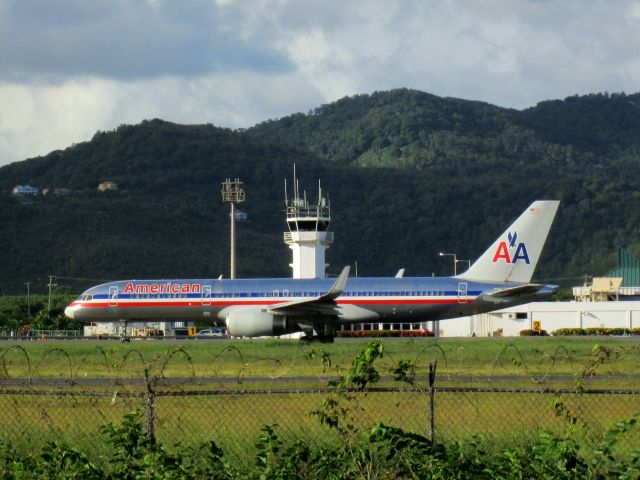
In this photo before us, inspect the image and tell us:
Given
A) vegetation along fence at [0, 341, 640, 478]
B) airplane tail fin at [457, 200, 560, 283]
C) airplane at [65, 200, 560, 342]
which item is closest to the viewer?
vegetation along fence at [0, 341, 640, 478]

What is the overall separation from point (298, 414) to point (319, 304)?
99.8ft

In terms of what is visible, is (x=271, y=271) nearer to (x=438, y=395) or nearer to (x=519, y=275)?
(x=519, y=275)

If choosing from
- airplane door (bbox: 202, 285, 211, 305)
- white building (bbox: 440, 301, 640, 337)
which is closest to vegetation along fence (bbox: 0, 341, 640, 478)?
airplane door (bbox: 202, 285, 211, 305)

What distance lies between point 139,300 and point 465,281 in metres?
15.6

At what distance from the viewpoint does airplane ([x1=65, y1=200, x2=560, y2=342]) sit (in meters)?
53.1

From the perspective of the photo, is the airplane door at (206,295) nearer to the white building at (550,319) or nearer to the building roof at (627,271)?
the white building at (550,319)

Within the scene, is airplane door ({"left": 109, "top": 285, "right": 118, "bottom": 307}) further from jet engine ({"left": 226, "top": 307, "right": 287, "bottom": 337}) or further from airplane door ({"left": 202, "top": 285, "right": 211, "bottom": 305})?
jet engine ({"left": 226, "top": 307, "right": 287, "bottom": 337})

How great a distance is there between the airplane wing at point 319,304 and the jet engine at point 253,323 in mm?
505

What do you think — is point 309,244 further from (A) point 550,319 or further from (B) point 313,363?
(B) point 313,363

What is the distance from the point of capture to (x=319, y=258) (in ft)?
237

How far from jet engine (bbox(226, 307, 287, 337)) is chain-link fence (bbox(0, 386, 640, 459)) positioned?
83.4 ft

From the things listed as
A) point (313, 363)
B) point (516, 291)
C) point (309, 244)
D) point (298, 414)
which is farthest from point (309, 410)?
point (309, 244)

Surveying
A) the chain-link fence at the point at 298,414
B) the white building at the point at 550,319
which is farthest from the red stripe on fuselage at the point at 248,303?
the chain-link fence at the point at 298,414

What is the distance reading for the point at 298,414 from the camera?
833 inches
